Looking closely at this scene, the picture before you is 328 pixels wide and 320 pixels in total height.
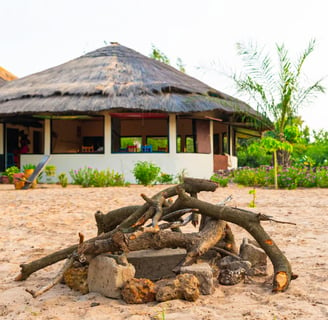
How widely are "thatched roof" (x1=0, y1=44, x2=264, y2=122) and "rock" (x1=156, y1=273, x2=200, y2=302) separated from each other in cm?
1190

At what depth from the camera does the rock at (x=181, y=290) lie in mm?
2848

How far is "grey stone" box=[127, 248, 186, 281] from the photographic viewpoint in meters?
3.31

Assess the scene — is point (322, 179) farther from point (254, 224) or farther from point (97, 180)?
point (254, 224)

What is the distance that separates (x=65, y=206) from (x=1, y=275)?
12.8 feet

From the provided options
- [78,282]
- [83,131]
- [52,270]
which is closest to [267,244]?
[78,282]

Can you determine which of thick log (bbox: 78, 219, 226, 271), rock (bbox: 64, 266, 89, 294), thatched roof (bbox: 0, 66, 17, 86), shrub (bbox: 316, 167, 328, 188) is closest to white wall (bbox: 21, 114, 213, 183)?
shrub (bbox: 316, 167, 328, 188)

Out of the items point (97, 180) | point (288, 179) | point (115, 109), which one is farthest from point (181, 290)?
point (115, 109)

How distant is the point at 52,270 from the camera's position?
3.96m

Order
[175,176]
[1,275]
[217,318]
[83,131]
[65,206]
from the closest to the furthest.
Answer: [217,318] < [1,275] < [65,206] < [175,176] < [83,131]

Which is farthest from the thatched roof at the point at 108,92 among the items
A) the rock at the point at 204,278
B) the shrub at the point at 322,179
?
the rock at the point at 204,278

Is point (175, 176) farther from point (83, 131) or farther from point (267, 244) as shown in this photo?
point (267, 244)

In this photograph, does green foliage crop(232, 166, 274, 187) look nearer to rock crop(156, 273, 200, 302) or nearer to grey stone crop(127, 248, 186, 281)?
grey stone crop(127, 248, 186, 281)

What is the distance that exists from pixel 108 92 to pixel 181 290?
13079mm

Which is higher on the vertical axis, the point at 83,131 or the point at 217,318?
the point at 83,131
